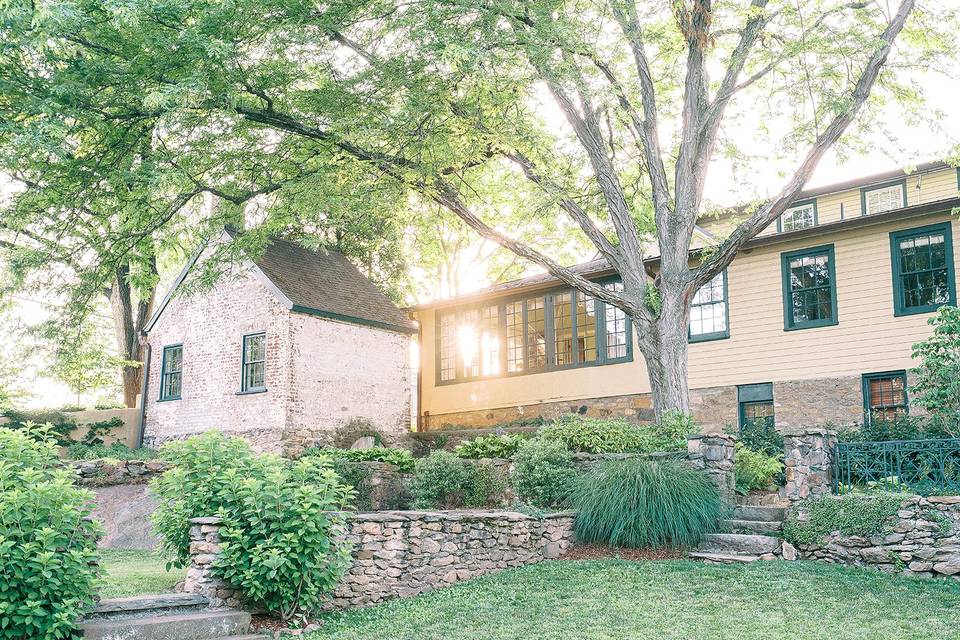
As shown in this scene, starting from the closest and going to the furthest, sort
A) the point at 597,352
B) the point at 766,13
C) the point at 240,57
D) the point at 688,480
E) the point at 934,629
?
the point at 934,629 < the point at 688,480 < the point at 240,57 < the point at 766,13 < the point at 597,352

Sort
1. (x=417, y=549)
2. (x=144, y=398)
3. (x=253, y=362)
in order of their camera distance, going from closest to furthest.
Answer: (x=417, y=549)
(x=253, y=362)
(x=144, y=398)

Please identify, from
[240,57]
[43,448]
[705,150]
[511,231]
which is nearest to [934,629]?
[43,448]

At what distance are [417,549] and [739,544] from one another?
3.96m

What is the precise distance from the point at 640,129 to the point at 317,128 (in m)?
5.70

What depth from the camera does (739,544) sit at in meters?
10.3

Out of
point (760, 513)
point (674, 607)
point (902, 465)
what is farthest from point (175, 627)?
point (902, 465)

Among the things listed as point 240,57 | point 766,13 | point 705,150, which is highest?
point 766,13

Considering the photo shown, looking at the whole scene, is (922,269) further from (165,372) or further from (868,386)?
(165,372)

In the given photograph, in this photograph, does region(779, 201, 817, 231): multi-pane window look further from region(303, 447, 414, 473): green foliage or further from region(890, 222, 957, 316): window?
region(303, 447, 414, 473): green foliage

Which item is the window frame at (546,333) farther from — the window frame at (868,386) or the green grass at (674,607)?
the green grass at (674,607)

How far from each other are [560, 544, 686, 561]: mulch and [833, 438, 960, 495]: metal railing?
227cm

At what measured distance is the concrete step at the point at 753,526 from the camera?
418 inches

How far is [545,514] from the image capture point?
1105 centimetres

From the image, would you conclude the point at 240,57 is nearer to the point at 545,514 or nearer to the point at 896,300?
the point at 545,514
